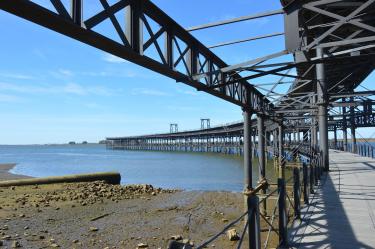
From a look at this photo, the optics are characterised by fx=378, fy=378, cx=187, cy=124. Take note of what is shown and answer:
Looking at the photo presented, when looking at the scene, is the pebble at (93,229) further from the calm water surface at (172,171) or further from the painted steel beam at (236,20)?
the calm water surface at (172,171)

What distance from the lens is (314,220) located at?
912cm

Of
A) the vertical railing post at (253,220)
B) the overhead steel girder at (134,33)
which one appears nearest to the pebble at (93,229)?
the overhead steel girder at (134,33)

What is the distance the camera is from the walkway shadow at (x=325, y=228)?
23.7 feet

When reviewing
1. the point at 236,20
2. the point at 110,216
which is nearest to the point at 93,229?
the point at 110,216

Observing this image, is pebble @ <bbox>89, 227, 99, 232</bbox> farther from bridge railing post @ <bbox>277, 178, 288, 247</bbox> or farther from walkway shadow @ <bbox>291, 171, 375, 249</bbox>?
bridge railing post @ <bbox>277, 178, 288, 247</bbox>

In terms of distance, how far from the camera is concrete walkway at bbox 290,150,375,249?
735 centimetres

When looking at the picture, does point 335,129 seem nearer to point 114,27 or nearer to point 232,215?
point 232,215

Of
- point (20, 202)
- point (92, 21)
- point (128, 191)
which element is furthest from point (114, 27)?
point (128, 191)

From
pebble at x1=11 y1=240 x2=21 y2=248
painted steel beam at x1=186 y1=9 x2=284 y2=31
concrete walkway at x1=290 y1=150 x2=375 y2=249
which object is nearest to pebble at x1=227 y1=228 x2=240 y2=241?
concrete walkway at x1=290 y1=150 x2=375 y2=249

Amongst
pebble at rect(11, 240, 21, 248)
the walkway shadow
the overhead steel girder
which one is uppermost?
the overhead steel girder

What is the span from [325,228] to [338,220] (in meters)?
0.98

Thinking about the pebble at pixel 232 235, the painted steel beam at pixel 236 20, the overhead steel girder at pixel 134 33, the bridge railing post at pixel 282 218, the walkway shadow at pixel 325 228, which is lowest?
the pebble at pixel 232 235

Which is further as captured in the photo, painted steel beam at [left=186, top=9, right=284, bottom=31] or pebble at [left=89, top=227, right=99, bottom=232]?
pebble at [left=89, top=227, right=99, bottom=232]

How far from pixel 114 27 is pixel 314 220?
21.1ft
